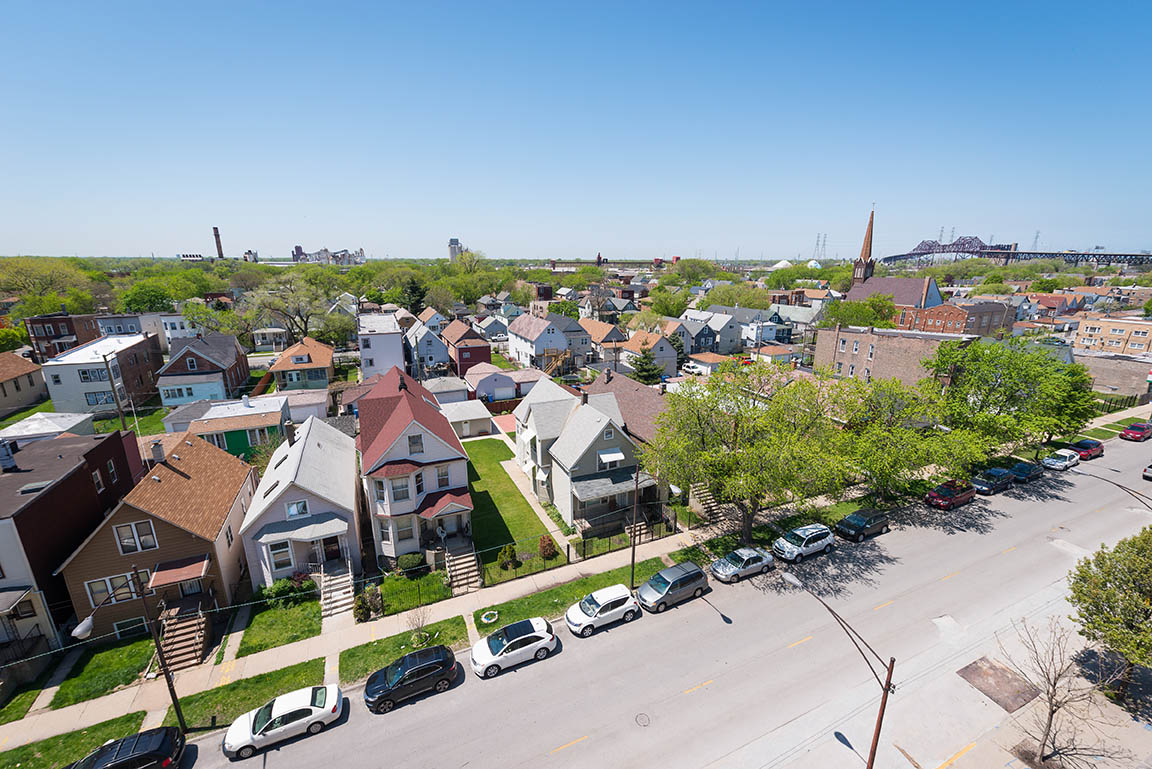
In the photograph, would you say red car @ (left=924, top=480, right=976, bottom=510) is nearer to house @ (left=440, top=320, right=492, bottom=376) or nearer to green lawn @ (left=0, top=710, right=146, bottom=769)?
green lawn @ (left=0, top=710, right=146, bottom=769)

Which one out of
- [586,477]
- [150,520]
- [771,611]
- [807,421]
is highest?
[807,421]

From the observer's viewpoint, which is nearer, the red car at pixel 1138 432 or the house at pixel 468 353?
the red car at pixel 1138 432

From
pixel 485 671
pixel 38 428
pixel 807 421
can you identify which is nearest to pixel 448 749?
pixel 485 671

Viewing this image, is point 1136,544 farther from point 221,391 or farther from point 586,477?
point 221,391

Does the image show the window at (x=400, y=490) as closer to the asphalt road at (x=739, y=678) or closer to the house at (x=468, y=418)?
the asphalt road at (x=739, y=678)

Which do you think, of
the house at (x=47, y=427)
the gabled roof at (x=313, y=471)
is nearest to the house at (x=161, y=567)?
the gabled roof at (x=313, y=471)

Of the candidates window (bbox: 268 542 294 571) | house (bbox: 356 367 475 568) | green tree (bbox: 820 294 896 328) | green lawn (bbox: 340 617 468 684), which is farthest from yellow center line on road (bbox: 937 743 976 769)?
green tree (bbox: 820 294 896 328)

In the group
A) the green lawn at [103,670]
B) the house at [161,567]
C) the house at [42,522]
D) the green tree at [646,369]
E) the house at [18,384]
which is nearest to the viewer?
the green lawn at [103,670]
